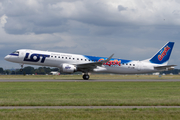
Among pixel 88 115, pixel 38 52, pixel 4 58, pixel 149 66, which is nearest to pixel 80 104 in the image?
pixel 88 115

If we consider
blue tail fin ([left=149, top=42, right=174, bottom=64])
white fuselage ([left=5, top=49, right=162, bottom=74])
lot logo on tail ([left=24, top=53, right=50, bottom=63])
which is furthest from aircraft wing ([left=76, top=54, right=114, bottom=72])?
blue tail fin ([left=149, top=42, right=174, bottom=64])

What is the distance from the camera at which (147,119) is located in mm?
10219

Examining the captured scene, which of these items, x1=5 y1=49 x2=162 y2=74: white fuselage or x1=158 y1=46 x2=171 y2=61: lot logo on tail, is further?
x1=158 y1=46 x2=171 y2=61: lot logo on tail

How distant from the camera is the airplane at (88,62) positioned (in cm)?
4172

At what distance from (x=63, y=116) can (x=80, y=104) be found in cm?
369

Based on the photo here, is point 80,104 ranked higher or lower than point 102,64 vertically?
lower

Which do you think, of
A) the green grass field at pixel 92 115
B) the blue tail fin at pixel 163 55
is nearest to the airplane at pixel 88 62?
the blue tail fin at pixel 163 55

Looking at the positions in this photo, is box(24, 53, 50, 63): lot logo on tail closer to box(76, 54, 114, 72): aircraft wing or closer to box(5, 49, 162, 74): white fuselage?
box(5, 49, 162, 74): white fuselage

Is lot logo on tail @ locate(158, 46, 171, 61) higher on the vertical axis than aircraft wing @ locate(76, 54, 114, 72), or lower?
higher

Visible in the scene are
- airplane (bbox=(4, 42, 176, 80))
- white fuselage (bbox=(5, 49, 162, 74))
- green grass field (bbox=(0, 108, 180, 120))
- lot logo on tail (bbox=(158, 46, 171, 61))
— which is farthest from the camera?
lot logo on tail (bbox=(158, 46, 171, 61))

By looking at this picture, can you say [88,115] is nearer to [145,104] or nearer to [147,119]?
[147,119]

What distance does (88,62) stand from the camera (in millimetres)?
45156

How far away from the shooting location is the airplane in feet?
137

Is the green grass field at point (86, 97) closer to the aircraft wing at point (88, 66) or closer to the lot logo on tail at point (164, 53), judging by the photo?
the aircraft wing at point (88, 66)
